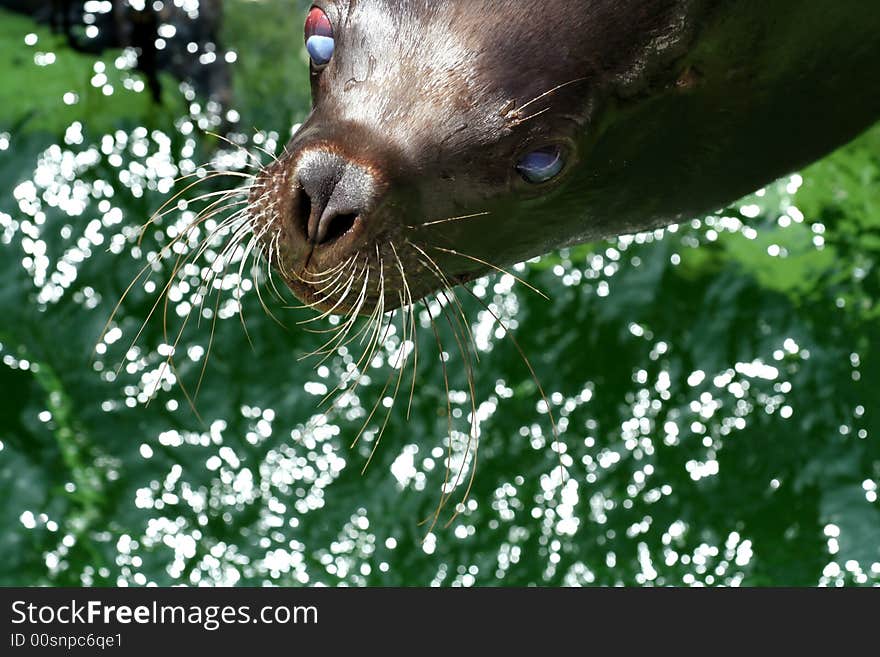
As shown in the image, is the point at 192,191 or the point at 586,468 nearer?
the point at 586,468

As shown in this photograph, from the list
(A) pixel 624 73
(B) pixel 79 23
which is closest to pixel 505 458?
(A) pixel 624 73

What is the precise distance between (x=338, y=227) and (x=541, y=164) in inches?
19.3

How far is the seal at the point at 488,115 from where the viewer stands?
2604 millimetres

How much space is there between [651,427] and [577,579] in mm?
723

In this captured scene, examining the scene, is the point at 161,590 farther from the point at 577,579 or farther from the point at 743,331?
the point at 743,331

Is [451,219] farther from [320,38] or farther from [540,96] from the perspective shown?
[320,38]

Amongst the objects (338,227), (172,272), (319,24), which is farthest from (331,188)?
(172,272)

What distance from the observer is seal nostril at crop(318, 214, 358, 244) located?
2576 mm

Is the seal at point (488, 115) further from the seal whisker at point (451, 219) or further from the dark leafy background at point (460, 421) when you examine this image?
the dark leafy background at point (460, 421)

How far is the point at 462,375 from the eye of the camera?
16.3 feet

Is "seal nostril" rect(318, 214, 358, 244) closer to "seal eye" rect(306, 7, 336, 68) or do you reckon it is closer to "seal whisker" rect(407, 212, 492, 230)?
"seal whisker" rect(407, 212, 492, 230)

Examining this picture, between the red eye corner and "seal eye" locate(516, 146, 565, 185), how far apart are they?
0.53 meters

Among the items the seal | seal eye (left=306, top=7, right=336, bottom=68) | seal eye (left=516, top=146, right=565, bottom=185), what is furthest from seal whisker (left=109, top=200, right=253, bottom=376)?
seal eye (left=516, top=146, right=565, bottom=185)

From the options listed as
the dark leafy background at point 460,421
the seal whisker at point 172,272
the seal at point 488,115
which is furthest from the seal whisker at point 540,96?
the dark leafy background at point 460,421
